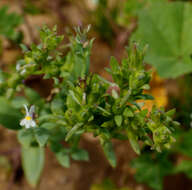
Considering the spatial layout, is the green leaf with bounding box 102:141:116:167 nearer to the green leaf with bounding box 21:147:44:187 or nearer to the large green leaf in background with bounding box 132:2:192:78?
the green leaf with bounding box 21:147:44:187

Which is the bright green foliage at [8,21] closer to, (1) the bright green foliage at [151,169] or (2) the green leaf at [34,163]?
(2) the green leaf at [34,163]

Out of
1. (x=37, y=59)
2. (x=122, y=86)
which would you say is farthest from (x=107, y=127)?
(x=37, y=59)

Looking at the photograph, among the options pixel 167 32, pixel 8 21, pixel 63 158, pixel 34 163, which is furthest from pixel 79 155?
pixel 8 21

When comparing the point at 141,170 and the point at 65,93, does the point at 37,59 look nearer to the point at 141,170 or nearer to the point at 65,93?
the point at 65,93

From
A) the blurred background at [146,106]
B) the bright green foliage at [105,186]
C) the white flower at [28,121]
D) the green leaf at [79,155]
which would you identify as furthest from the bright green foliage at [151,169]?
the white flower at [28,121]

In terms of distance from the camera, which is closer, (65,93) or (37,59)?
(37,59)

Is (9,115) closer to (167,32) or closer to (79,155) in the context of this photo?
(79,155)

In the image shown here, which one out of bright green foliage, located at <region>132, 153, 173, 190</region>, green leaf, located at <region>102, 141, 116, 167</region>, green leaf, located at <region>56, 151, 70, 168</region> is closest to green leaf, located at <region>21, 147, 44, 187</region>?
green leaf, located at <region>56, 151, 70, 168</region>
